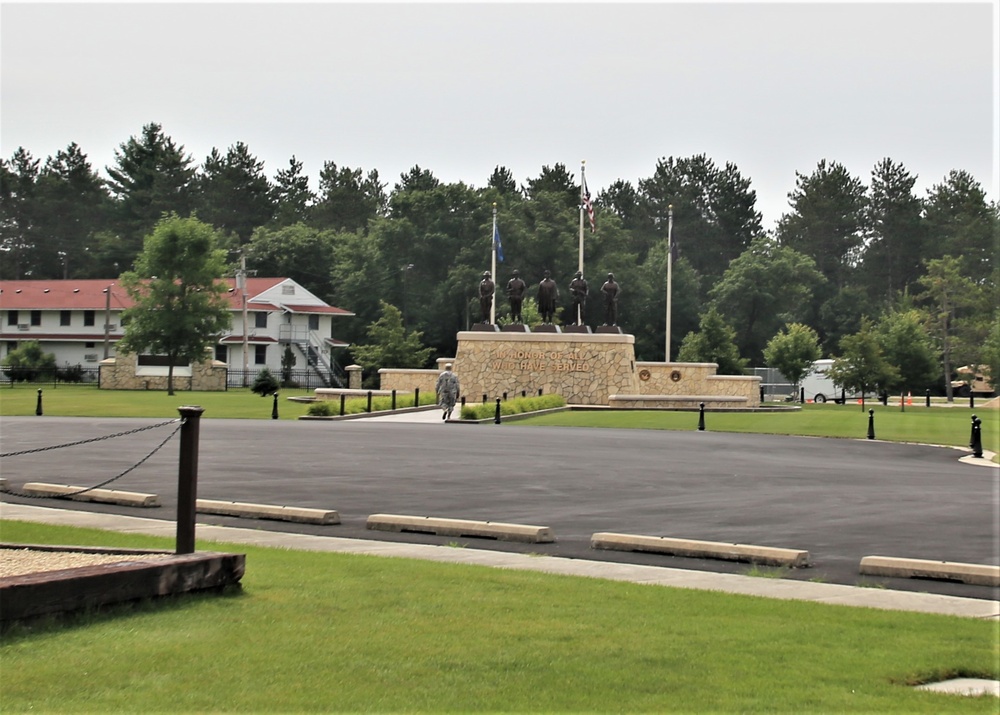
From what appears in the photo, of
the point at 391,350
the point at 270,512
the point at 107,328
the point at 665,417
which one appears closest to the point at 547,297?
the point at 665,417

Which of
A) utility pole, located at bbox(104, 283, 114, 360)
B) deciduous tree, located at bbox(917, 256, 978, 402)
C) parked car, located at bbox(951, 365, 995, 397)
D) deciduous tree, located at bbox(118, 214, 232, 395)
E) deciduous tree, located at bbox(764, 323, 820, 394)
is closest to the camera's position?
deciduous tree, located at bbox(118, 214, 232, 395)

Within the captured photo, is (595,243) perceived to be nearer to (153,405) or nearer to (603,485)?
(153,405)

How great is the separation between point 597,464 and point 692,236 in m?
92.9

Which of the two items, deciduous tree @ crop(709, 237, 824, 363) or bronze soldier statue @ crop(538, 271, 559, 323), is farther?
deciduous tree @ crop(709, 237, 824, 363)

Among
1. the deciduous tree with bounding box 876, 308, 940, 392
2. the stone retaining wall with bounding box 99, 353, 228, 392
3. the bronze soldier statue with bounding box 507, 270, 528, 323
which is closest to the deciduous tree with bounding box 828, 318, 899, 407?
the deciduous tree with bounding box 876, 308, 940, 392

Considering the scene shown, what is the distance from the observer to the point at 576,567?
445 inches

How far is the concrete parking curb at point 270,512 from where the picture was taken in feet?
47.1

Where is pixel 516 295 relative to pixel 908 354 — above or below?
above

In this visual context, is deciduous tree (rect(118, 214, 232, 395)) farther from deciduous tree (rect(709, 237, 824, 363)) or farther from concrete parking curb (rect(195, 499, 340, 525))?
concrete parking curb (rect(195, 499, 340, 525))

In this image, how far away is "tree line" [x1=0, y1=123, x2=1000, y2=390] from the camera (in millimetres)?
87750

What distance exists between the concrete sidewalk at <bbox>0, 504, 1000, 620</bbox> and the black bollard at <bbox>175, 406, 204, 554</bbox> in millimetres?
2594

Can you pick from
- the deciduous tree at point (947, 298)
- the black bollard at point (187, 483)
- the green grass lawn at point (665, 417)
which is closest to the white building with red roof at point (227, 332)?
the green grass lawn at point (665, 417)

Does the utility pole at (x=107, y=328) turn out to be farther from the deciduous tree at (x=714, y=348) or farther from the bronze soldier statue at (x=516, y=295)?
the deciduous tree at (x=714, y=348)

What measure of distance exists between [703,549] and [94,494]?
329 inches
